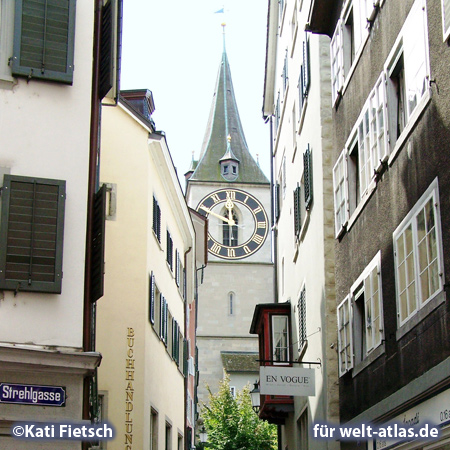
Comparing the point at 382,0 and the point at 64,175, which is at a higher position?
the point at 382,0

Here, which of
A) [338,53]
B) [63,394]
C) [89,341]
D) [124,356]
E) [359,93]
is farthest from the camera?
[124,356]

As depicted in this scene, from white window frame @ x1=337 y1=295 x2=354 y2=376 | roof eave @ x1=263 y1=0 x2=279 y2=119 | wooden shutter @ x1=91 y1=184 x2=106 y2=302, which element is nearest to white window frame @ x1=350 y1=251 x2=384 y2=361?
white window frame @ x1=337 y1=295 x2=354 y2=376

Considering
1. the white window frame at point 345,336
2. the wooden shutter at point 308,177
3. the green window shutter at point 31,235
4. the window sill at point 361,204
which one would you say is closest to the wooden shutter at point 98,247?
the green window shutter at point 31,235

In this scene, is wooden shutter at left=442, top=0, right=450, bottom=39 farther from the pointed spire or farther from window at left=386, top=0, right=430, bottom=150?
the pointed spire

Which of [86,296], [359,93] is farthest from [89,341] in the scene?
[359,93]

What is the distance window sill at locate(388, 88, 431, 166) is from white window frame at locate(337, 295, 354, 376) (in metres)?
3.81

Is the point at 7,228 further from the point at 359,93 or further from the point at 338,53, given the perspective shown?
the point at 338,53

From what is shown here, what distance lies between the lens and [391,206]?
1390 centimetres

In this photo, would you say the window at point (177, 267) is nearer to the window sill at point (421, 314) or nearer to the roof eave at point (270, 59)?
the roof eave at point (270, 59)

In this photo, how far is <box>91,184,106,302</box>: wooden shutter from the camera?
13.4 m

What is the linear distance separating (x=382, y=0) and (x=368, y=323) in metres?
4.85

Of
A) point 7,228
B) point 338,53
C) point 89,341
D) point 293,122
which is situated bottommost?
point 89,341

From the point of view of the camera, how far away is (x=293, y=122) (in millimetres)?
25875

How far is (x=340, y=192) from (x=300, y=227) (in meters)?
5.51
